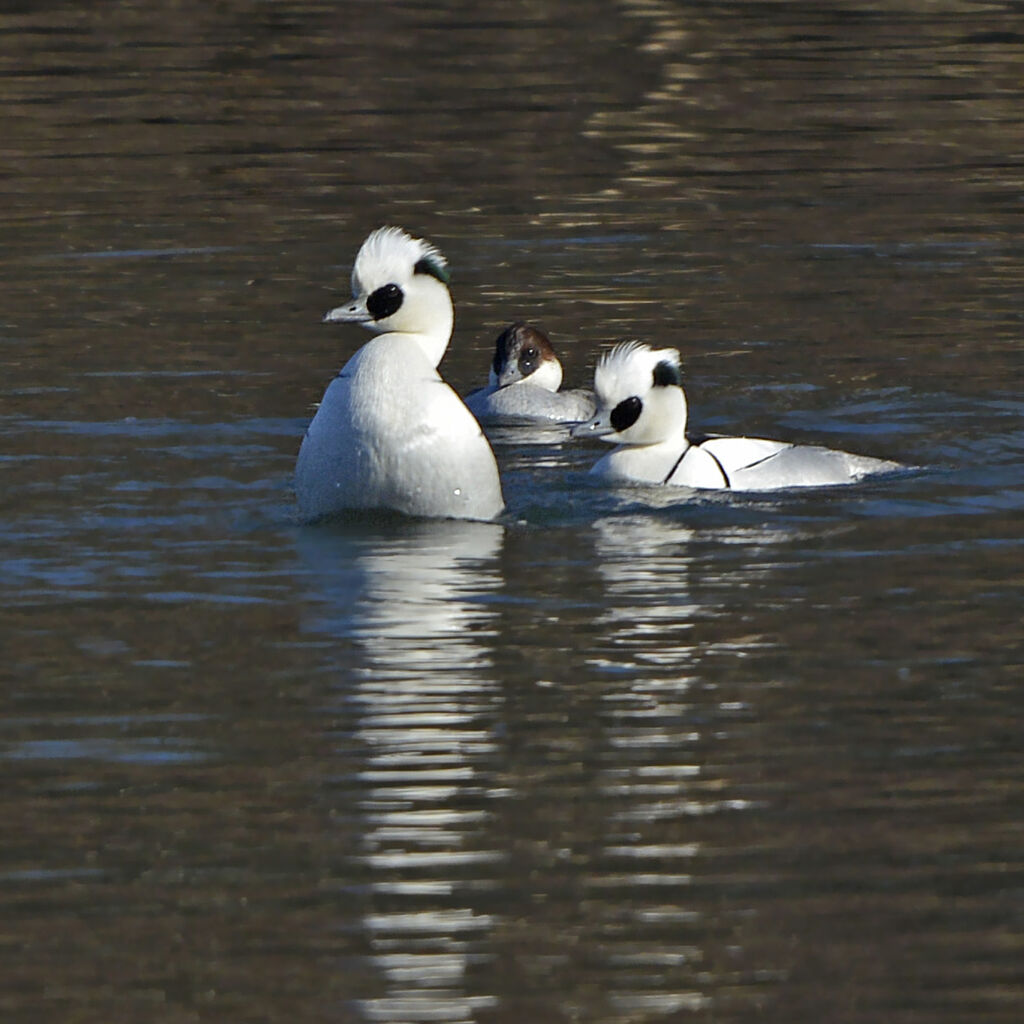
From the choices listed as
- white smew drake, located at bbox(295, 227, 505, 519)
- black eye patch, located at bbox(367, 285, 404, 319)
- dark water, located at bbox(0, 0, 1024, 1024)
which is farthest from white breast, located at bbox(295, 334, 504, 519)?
dark water, located at bbox(0, 0, 1024, 1024)

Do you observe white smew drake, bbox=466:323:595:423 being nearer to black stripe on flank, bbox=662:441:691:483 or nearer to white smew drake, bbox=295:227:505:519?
black stripe on flank, bbox=662:441:691:483

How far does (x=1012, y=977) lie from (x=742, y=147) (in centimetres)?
1584

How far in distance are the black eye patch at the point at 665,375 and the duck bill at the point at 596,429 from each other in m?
0.32

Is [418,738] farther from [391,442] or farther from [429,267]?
[429,267]

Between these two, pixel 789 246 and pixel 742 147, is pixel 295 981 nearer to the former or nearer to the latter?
pixel 789 246

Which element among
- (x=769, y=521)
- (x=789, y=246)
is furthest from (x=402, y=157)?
(x=769, y=521)

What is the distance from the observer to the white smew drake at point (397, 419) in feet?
34.3

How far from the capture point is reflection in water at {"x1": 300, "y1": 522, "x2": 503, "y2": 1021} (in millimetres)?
6035

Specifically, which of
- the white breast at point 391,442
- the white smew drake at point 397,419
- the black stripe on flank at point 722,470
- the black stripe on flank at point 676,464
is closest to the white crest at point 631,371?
the black stripe on flank at point 676,464

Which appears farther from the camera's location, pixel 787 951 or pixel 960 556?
pixel 960 556

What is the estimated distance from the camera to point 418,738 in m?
7.65

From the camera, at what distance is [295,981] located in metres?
5.88

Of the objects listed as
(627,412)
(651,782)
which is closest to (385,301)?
(627,412)

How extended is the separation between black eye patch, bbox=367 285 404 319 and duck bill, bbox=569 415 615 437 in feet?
5.44
